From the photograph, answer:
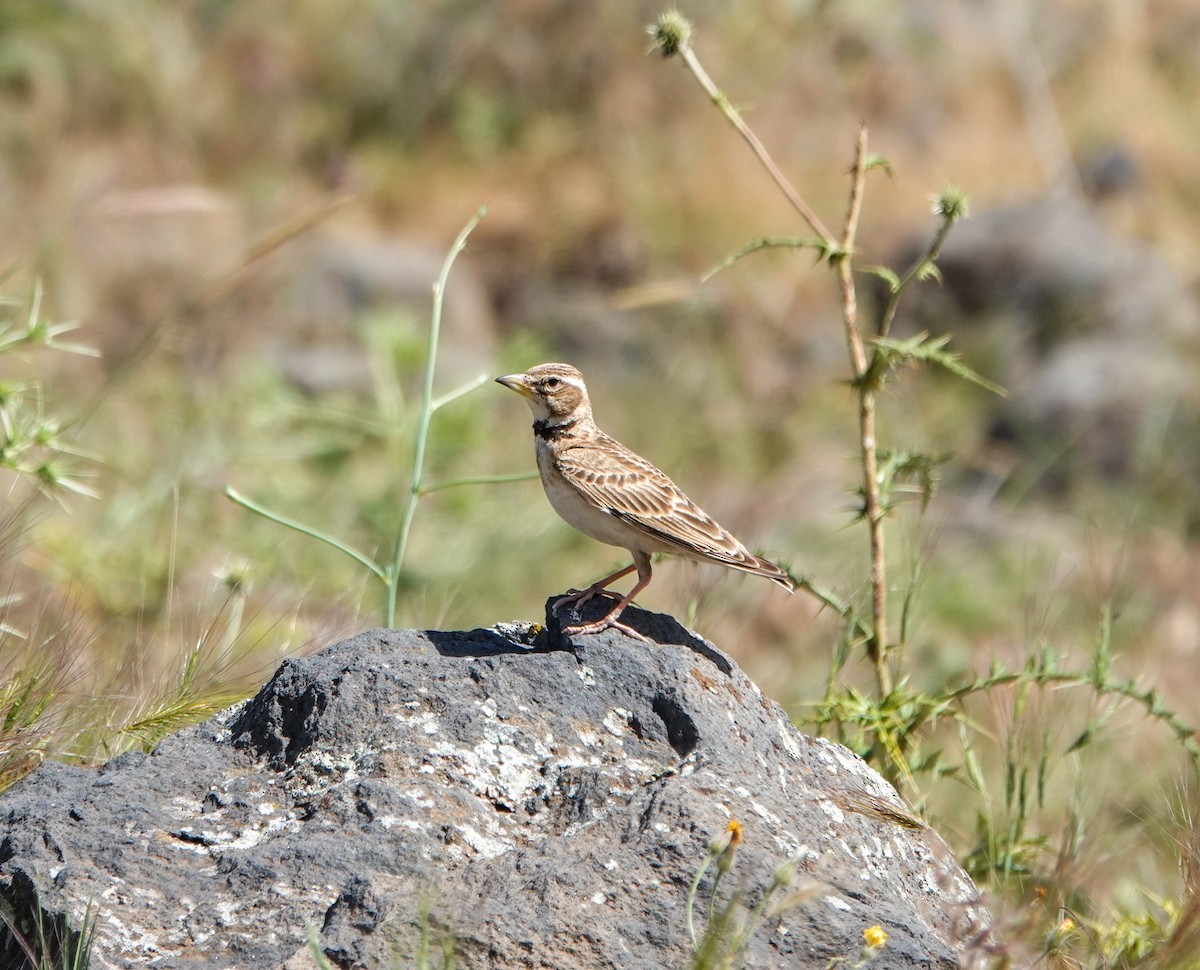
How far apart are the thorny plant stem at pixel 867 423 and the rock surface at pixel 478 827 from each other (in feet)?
3.03

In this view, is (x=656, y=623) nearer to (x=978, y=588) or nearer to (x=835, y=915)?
(x=835, y=915)

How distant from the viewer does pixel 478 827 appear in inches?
139

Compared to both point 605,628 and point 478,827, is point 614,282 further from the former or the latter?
point 478,827

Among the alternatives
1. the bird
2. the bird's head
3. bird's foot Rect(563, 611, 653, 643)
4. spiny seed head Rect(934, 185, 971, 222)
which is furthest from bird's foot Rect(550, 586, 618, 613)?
spiny seed head Rect(934, 185, 971, 222)

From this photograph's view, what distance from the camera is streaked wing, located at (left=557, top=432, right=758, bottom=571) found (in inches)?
193

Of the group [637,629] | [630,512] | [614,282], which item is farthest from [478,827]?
[614,282]

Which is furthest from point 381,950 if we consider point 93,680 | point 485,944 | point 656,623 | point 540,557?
point 540,557

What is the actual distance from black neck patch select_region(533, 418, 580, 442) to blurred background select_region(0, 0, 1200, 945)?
9.31 feet

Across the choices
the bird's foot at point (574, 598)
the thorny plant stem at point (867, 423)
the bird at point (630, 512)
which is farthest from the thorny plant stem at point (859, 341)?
the bird's foot at point (574, 598)

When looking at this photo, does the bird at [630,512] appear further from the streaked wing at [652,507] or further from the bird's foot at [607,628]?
the bird's foot at [607,628]

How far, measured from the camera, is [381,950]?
3.10 metres

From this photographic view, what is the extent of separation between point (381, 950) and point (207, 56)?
14.9 m

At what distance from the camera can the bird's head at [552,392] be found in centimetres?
556

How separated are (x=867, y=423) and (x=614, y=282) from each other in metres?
11.1
